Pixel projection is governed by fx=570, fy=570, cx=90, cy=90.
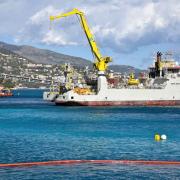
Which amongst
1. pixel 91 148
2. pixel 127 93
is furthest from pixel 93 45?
pixel 91 148

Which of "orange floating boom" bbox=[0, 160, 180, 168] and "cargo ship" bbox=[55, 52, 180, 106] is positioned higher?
"cargo ship" bbox=[55, 52, 180, 106]

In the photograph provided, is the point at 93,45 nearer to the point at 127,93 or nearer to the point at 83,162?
the point at 127,93

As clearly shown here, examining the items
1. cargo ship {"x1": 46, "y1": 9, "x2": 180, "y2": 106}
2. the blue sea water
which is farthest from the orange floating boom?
cargo ship {"x1": 46, "y1": 9, "x2": 180, "y2": 106}

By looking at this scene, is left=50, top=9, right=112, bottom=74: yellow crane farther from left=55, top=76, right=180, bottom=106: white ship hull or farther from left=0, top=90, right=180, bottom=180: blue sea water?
left=0, top=90, right=180, bottom=180: blue sea water

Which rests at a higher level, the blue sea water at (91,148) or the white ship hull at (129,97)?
the white ship hull at (129,97)

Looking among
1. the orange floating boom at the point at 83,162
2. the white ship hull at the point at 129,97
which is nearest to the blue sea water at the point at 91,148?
the orange floating boom at the point at 83,162

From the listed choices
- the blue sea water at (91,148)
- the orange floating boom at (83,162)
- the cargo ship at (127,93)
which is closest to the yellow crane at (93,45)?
the cargo ship at (127,93)

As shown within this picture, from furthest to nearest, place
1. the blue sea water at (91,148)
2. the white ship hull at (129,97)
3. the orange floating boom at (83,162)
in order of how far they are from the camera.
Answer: the white ship hull at (129,97)
the orange floating boom at (83,162)
the blue sea water at (91,148)

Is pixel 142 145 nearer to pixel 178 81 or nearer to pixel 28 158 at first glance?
pixel 28 158

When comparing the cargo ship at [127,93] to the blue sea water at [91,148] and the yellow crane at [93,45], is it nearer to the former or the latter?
the yellow crane at [93,45]

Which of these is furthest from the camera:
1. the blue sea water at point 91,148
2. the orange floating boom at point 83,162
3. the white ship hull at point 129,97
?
the white ship hull at point 129,97

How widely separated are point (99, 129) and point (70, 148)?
21989 millimetres

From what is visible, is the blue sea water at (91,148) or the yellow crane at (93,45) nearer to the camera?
the blue sea water at (91,148)

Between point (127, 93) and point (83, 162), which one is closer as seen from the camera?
point (83, 162)
